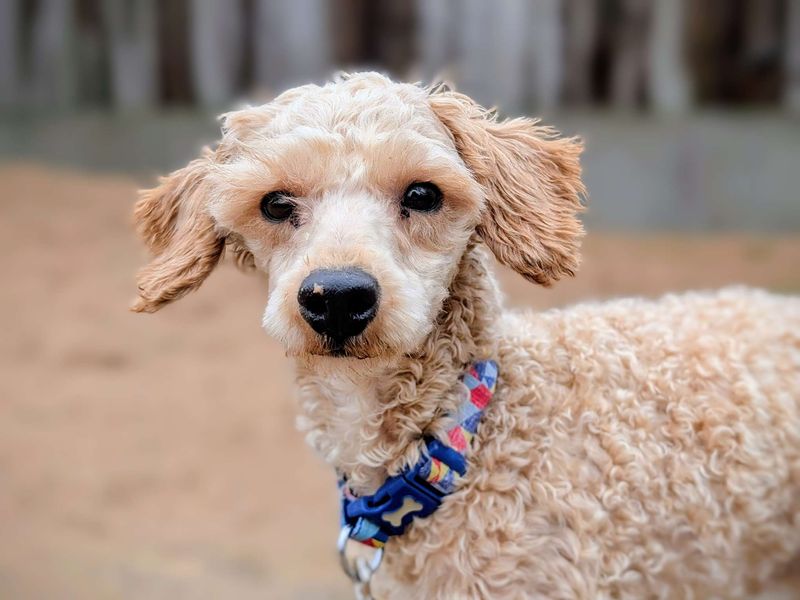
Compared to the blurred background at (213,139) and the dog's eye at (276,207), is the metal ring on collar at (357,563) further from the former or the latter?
the blurred background at (213,139)

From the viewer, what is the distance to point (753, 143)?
25.1 feet

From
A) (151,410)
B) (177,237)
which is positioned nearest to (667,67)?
(151,410)

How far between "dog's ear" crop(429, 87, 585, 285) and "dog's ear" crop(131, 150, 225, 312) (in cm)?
74

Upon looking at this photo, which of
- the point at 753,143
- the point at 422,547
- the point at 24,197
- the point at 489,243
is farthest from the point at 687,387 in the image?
the point at 24,197

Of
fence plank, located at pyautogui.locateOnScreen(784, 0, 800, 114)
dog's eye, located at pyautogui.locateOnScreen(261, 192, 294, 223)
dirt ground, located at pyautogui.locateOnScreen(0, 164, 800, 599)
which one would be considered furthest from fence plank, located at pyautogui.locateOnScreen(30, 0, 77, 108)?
dog's eye, located at pyautogui.locateOnScreen(261, 192, 294, 223)

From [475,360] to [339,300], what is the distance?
1.73ft

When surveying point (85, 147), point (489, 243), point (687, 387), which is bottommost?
point (85, 147)

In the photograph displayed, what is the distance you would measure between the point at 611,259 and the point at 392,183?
5.17 meters

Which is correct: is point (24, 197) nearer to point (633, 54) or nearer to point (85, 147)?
point (85, 147)

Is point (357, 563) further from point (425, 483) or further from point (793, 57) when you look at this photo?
point (793, 57)

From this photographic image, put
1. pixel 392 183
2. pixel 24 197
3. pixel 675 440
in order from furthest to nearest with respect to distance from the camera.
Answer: pixel 24 197 → pixel 675 440 → pixel 392 183

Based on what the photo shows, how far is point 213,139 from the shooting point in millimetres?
8125

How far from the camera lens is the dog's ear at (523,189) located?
2.62 m

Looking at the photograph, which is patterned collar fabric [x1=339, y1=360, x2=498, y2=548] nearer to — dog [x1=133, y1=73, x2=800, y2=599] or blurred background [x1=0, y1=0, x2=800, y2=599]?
dog [x1=133, y1=73, x2=800, y2=599]
